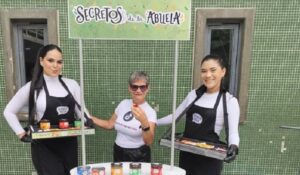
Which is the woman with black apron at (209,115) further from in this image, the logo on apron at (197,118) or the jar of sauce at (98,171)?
the jar of sauce at (98,171)

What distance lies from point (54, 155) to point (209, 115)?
1351 mm

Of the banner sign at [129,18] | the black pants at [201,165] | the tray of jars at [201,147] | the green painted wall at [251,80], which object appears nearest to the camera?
the banner sign at [129,18]

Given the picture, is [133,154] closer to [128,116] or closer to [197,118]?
[128,116]

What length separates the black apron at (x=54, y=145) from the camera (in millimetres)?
2256

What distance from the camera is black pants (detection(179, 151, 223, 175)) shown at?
2145 millimetres

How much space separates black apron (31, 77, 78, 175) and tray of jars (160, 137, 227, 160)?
853 millimetres

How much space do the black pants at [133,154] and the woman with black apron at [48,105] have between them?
1.20 ft

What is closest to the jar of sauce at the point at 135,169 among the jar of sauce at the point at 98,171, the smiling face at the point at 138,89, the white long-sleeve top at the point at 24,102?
the jar of sauce at the point at 98,171

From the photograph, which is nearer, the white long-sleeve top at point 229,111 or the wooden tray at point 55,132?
the white long-sleeve top at point 229,111

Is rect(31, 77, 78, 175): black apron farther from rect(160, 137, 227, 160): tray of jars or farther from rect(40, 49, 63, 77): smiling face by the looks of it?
rect(160, 137, 227, 160): tray of jars

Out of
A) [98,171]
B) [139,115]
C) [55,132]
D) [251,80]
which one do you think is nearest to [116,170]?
[98,171]

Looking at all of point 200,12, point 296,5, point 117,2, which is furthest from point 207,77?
point 296,5

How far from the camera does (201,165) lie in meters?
2.17

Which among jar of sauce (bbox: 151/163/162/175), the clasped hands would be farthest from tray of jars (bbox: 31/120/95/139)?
the clasped hands
